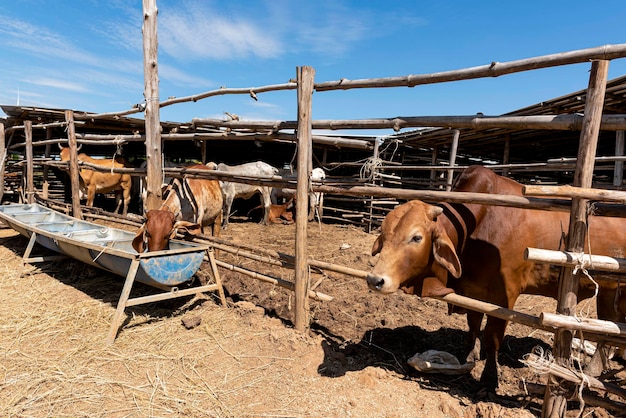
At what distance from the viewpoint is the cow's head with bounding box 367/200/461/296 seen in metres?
2.51

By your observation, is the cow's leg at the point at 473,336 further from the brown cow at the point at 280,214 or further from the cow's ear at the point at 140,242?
the brown cow at the point at 280,214

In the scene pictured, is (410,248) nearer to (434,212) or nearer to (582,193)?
(434,212)

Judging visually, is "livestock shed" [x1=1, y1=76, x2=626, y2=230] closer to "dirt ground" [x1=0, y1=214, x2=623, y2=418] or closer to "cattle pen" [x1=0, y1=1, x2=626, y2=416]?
"cattle pen" [x1=0, y1=1, x2=626, y2=416]

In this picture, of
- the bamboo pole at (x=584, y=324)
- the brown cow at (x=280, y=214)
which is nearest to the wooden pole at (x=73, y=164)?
the brown cow at (x=280, y=214)

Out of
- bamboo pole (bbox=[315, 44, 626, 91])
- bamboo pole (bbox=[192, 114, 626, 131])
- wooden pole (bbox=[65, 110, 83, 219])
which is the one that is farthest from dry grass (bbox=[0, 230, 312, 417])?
wooden pole (bbox=[65, 110, 83, 219])

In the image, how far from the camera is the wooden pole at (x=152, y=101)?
4898mm

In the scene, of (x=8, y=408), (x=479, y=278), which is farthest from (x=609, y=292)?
(x=8, y=408)

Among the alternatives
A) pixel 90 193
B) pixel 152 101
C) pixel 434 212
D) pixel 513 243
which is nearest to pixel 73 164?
pixel 152 101

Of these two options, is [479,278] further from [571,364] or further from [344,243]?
[344,243]

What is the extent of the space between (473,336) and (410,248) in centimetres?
142

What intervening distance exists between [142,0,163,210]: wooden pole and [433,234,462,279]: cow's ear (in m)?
4.04

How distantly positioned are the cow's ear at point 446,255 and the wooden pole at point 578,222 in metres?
0.61

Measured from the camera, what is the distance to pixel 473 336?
3385mm

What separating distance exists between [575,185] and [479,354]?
207 centimetres
